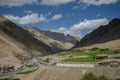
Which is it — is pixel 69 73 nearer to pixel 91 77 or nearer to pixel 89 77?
pixel 89 77

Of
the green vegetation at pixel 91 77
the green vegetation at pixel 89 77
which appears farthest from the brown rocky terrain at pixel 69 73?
the green vegetation at pixel 89 77

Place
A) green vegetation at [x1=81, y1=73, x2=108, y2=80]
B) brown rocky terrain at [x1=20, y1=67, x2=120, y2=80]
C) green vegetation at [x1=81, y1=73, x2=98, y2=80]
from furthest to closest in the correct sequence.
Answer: brown rocky terrain at [x1=20, y1=67, x2=120, y2=80] < green vegetation at [x1=81, y1=73, x2=98, y2=80] < green vegetation at [x1=81, y1=73, x2=108, y2=80]

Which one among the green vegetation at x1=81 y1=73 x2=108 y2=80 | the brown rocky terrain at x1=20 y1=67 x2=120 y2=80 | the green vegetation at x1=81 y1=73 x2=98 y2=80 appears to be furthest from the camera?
the brown rocky terrain at x1=20 y1=67 x2=120 y2=80

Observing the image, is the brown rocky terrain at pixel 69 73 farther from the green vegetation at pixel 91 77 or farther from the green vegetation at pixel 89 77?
the green vegetation at pixel 89 77

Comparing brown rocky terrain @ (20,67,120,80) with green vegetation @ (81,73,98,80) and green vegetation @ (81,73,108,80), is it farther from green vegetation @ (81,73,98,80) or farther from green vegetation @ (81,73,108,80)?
green vegetation @ (81,73,98,80)

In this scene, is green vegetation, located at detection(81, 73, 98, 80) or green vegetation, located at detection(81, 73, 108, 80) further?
green vegetation, located at detection(81, 73, 98, 80)

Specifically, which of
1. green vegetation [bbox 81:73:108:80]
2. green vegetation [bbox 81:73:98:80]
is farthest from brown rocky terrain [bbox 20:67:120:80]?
green vegetation [bbox 81:73:98:80]

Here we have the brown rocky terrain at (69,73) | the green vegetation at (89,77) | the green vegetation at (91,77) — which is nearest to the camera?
the green vegetation at (91,77)

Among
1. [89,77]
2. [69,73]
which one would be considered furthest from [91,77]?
[69,73]

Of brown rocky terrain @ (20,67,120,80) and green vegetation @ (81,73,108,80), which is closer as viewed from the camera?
green vegetation @ (81,73,108,80)

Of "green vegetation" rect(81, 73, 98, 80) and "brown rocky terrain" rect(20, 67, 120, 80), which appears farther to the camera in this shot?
"brown rocky terrain" rect(20, 67, 120, 80)

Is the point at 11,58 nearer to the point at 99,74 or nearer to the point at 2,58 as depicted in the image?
the point at 2,58

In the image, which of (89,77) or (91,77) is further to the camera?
(89,77)
